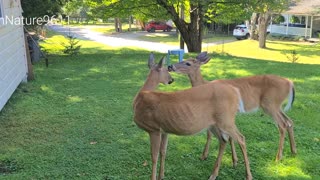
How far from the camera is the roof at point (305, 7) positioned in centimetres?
3177

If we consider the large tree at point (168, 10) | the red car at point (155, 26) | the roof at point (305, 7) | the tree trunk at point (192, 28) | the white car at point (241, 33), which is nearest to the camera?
the large tree at point (168, 10)

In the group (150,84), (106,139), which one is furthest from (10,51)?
(150,84)

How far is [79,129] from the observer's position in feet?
19.4

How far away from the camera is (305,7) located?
3312cm

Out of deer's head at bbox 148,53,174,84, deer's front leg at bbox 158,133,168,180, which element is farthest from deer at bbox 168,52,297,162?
deer's front leg at bbox 158,133,168,180

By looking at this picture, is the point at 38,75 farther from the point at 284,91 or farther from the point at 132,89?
the point at 284,91

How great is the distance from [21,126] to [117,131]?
4.91 feet

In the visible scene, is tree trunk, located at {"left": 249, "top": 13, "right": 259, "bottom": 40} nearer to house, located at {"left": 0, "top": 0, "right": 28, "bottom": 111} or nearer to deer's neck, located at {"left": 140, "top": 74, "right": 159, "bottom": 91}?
house, located at {"left": 0, "top": 0, "right": 28, "bottom": 111}

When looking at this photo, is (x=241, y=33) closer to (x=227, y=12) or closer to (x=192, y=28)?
(x=227, y=12)

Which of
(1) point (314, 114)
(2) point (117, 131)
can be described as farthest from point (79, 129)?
(1) point (314, 114)

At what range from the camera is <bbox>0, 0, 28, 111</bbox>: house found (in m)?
7.30

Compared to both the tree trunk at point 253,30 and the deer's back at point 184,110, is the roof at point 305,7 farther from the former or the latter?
the deer's back at point 184,110

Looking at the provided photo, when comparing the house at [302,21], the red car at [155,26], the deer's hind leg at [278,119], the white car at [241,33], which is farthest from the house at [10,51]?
the red car at [155,26]

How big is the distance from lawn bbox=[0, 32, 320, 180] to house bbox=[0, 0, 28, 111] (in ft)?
0.84
